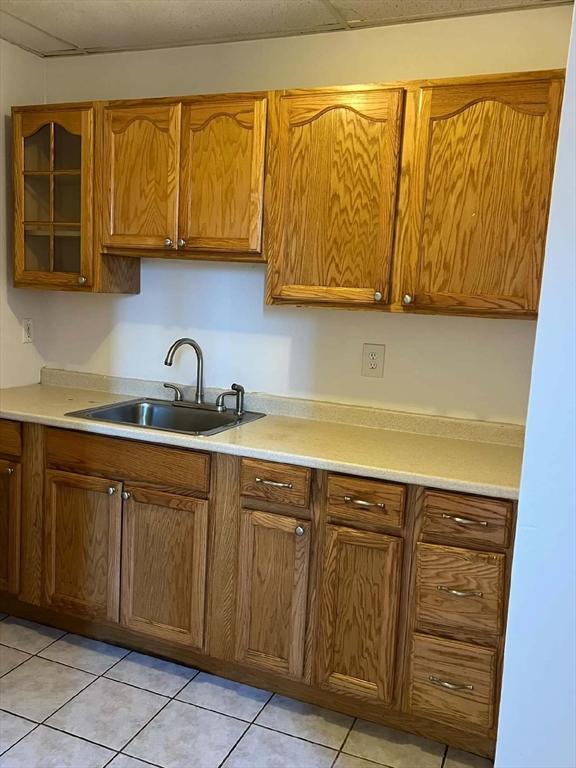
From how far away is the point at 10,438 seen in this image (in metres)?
2.61

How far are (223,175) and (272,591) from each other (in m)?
1.45

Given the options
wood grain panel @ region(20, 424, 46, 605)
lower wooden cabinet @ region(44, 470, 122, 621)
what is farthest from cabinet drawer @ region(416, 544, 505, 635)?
wood grain panel @ region(20, 424, 46, 605)

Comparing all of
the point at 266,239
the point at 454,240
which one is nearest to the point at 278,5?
the point at 266,239

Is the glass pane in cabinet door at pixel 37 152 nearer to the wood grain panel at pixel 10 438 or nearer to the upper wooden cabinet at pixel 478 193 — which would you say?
the wood grain panel at pixel 10 438

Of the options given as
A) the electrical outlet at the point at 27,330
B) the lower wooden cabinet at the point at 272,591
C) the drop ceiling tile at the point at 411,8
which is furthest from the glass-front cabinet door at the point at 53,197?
the lower wooden cabinet at the point at 272,591

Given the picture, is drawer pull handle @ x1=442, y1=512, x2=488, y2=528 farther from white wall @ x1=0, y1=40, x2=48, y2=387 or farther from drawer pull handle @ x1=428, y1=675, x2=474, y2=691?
white wall @ x1=0, y1=40, x2=48, y2=387

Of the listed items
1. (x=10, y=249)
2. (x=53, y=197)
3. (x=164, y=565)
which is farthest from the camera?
(x=10, y=249)

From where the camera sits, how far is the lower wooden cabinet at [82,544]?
2475mm

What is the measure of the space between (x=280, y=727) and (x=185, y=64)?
2.50 meters

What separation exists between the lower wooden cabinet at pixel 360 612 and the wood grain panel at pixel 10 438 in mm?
1270

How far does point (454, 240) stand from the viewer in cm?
215

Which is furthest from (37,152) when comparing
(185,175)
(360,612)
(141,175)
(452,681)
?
(452,681)

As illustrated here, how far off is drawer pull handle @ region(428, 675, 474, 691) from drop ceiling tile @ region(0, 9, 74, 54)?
2.74 meters

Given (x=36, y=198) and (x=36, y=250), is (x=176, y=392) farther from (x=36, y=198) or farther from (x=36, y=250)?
(x=36, y=198)
